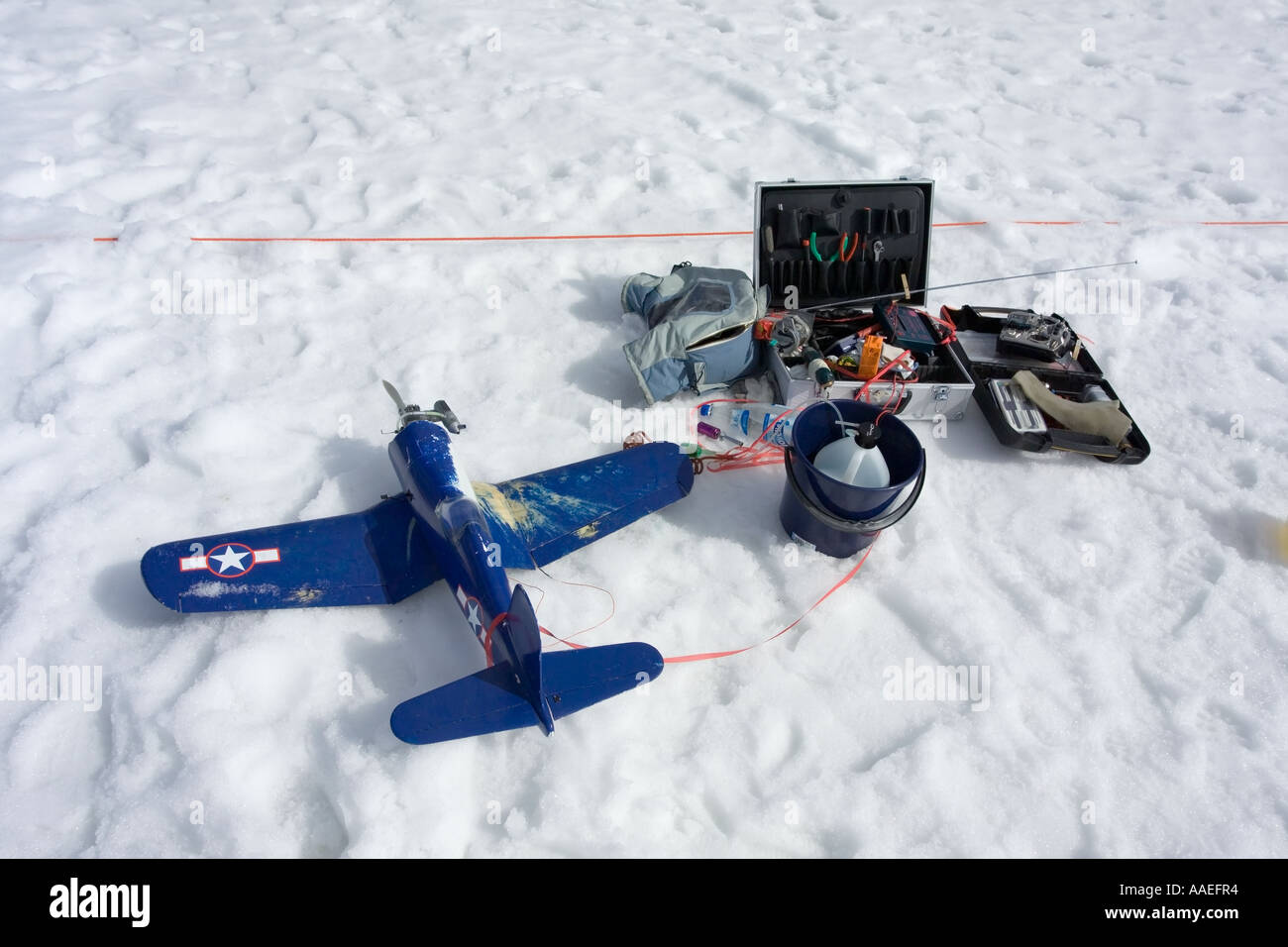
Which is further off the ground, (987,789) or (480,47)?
(480,47)

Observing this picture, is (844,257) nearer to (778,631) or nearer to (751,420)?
(751,420)

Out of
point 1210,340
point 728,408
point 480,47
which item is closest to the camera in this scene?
point 728,408

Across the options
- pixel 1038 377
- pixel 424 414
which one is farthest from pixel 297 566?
pixel 1038 377

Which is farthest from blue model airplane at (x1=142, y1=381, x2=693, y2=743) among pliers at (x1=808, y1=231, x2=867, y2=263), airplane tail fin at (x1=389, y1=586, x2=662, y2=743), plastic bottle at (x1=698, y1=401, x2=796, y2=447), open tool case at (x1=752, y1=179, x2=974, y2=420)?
pliers at (x1=808, y1=231, x2=867, y2=263)

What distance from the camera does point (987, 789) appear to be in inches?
107

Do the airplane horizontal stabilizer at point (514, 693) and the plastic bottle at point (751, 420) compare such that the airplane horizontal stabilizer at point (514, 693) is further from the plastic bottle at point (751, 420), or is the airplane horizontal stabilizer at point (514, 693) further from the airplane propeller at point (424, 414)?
the plastic bottle at point (751, 420)

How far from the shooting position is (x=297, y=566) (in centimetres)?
312

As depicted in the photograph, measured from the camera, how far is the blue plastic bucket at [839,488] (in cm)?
306

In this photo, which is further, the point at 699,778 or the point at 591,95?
the point at 591,95

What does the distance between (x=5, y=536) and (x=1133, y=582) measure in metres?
5.11

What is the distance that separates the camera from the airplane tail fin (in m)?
2.59

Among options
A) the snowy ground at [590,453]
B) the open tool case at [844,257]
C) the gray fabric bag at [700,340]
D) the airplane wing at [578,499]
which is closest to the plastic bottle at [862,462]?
the snowy ground at [590,453]
